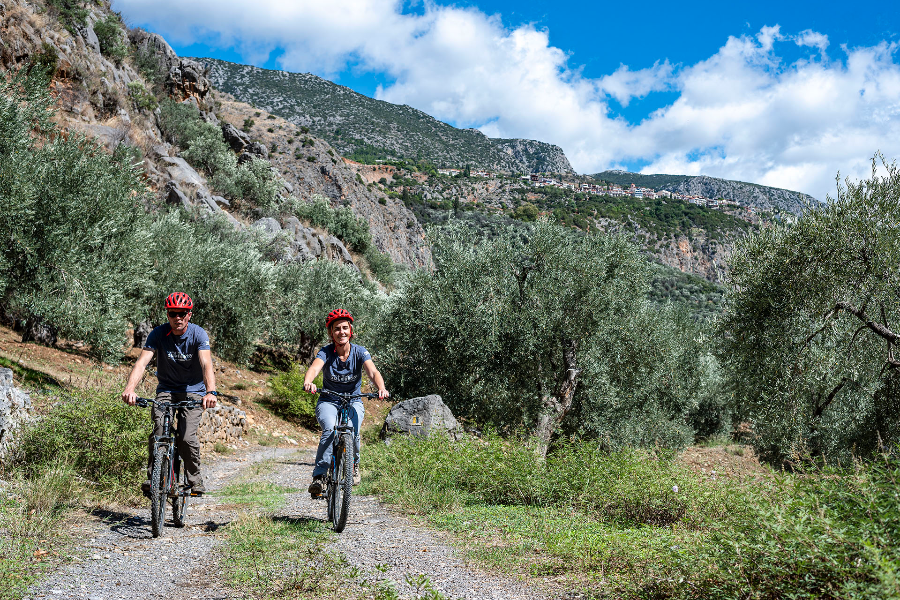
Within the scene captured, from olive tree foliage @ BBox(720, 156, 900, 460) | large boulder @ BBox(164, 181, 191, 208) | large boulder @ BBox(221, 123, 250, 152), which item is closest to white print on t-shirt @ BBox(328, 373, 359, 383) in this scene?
olive tree foliage @ BBox(720, 156, 900, 460)

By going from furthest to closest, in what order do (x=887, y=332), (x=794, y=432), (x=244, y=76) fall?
1. (x=244, y=76)
2. (x=794, y=432)
3. (x=887, y=332)

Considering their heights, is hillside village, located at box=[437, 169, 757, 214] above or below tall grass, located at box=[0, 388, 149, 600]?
above

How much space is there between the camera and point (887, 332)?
434 inches

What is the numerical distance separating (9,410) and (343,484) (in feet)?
14.8

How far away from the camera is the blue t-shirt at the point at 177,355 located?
19.8ft

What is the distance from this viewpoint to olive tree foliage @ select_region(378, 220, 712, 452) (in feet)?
50.7

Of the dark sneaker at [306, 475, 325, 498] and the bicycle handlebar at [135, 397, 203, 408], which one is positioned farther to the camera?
the dark sneaker at [306, 475, 325, 498]

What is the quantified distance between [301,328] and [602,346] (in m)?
16.2

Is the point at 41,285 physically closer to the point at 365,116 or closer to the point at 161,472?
the point at 161,472

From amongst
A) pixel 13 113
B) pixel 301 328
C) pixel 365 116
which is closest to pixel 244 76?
pixel 365 116

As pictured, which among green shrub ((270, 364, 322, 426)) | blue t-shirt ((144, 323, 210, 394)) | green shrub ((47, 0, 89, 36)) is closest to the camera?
blue t-shirt ((144, 323, 210, 394))

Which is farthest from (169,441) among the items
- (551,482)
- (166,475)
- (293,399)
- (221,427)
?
(293,399)

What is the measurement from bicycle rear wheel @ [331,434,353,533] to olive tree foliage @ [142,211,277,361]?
14645 millimetres

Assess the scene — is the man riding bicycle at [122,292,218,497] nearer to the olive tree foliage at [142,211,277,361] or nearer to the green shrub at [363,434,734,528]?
the green shrub at [363,434,734,528]
